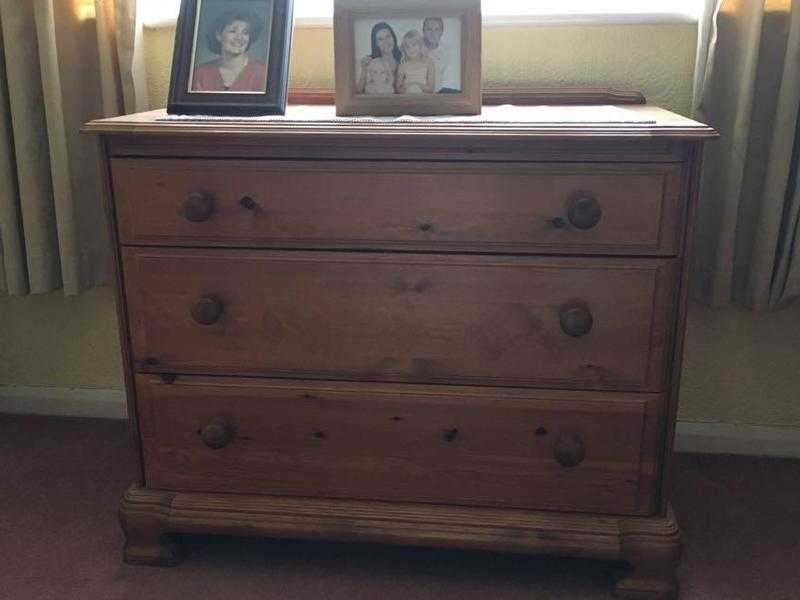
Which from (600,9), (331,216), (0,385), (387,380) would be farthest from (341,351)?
(0,385)

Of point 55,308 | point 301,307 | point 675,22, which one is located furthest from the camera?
point 55,308

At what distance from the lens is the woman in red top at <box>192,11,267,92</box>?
1407 mm

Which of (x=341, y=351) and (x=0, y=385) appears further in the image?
(x=0, y=385)

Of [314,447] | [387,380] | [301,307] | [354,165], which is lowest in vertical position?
[314,447]

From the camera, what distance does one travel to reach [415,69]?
1382 mm

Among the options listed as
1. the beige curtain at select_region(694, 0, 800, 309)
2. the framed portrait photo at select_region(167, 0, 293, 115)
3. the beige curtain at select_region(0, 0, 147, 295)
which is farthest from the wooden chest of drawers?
the beige curtain at select_region(0, 0, 147, 295)

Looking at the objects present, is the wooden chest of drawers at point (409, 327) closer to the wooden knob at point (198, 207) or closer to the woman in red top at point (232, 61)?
the wooden knob at point (198, 207)

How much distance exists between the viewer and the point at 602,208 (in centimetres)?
121

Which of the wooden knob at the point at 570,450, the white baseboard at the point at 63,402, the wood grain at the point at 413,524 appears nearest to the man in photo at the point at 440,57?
the wooden knob at the point at 570,450

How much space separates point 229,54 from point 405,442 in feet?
2.46

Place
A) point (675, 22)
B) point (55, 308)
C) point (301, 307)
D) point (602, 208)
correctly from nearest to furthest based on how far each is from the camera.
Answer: point (602, 208) → point (301, 307) → point (675, 22) → point (55, 308)

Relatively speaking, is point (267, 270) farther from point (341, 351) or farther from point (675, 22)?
point (675, 22)

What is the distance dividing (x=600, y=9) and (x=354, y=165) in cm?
77

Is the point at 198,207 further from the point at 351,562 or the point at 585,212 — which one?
the point at 351,562
